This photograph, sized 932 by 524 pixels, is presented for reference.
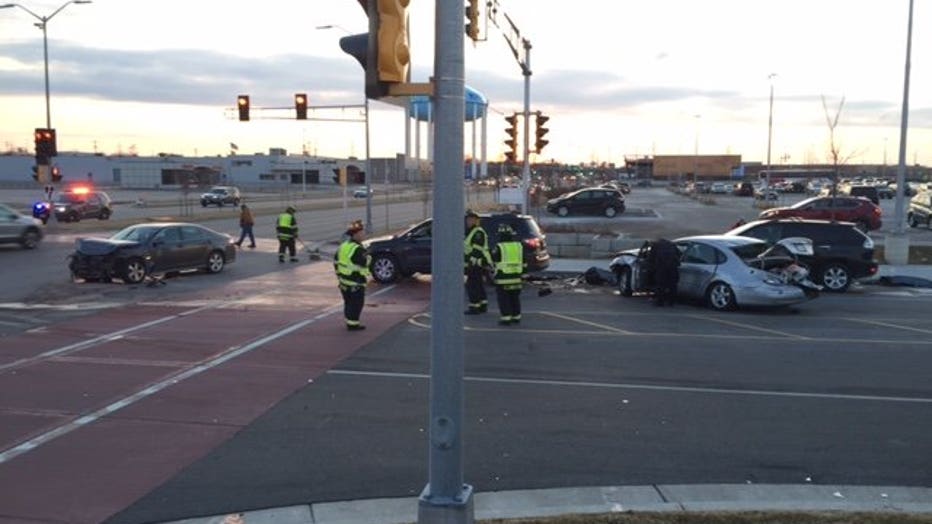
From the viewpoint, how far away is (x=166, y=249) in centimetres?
2209

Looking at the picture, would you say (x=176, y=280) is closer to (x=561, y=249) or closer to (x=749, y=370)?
(x=561, y=249)

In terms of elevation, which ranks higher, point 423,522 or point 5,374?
point 423,522

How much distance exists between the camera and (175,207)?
65562mm

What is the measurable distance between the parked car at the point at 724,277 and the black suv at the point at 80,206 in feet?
125

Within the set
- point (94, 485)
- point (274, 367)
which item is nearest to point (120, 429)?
point (94, 485)

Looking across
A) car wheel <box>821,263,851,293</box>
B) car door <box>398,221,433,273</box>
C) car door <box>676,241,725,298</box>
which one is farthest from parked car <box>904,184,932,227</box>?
car door <box>398,221,433,273</box>

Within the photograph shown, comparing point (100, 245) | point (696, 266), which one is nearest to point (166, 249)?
point (100, 245)

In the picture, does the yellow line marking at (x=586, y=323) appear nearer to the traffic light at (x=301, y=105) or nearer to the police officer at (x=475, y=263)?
the police officer at (x=475, y=263)

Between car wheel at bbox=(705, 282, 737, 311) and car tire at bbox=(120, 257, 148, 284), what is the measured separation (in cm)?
1325

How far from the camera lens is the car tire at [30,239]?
1184 inches

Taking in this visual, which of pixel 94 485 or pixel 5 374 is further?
pixel 5 374

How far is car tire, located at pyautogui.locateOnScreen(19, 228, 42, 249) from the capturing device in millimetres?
30062

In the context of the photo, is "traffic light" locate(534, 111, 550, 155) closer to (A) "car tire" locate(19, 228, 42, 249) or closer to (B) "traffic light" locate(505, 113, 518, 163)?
(B) "traffic light" locate(505, 113, 518, 163)

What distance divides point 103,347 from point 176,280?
32.1 ft
